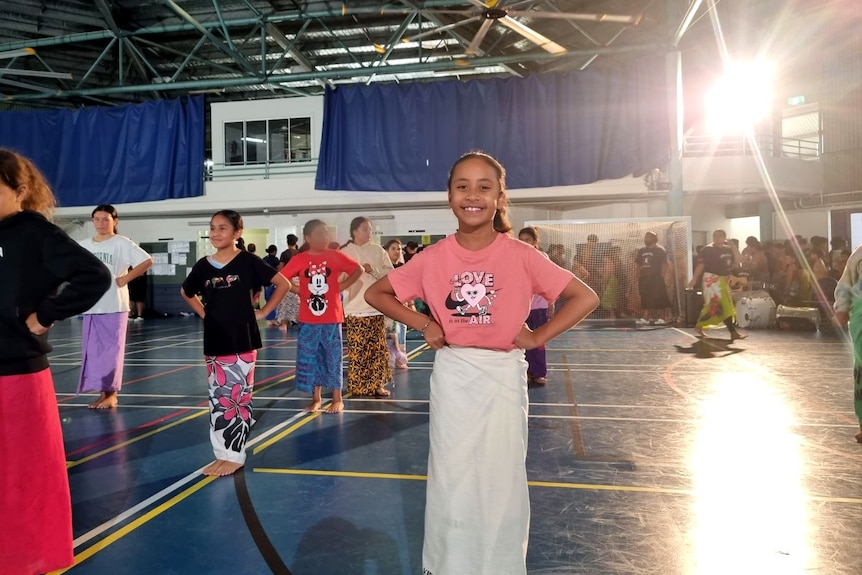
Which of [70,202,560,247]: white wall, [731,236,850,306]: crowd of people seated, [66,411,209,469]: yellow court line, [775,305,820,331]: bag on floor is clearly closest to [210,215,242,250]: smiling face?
[66,411,209,469]: yellow court line

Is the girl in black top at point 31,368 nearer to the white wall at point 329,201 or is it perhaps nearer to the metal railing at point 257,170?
the white wall at point 329,201

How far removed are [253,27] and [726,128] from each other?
498 inches

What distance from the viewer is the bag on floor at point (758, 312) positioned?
457 inches

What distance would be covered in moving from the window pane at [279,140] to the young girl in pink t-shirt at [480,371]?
1704cm

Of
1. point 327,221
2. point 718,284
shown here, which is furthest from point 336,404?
point 327,221

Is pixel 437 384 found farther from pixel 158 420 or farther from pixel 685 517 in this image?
pixel 158 420

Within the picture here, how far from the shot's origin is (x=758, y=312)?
1159 cm

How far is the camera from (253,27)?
1596cm

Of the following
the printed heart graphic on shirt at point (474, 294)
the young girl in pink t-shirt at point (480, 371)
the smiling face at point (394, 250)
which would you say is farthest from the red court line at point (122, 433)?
the smiling face at point (394, 250)

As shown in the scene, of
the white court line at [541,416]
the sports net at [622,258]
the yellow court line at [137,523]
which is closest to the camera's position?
the yellow court line at [137,523]

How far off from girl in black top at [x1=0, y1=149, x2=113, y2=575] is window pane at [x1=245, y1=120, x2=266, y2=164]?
16.9 metres

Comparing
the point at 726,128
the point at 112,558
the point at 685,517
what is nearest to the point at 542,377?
the point at 685,517

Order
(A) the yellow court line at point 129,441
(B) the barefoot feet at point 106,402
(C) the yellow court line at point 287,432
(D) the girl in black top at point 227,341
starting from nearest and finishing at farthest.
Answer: (D) the girl in black top at point 227,341 < (A) the yellow court line at point 129,441 < (C) the yellow court line at point 287,432 < (B) the barefoot feet at point 106,402

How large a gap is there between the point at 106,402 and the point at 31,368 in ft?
14.0
